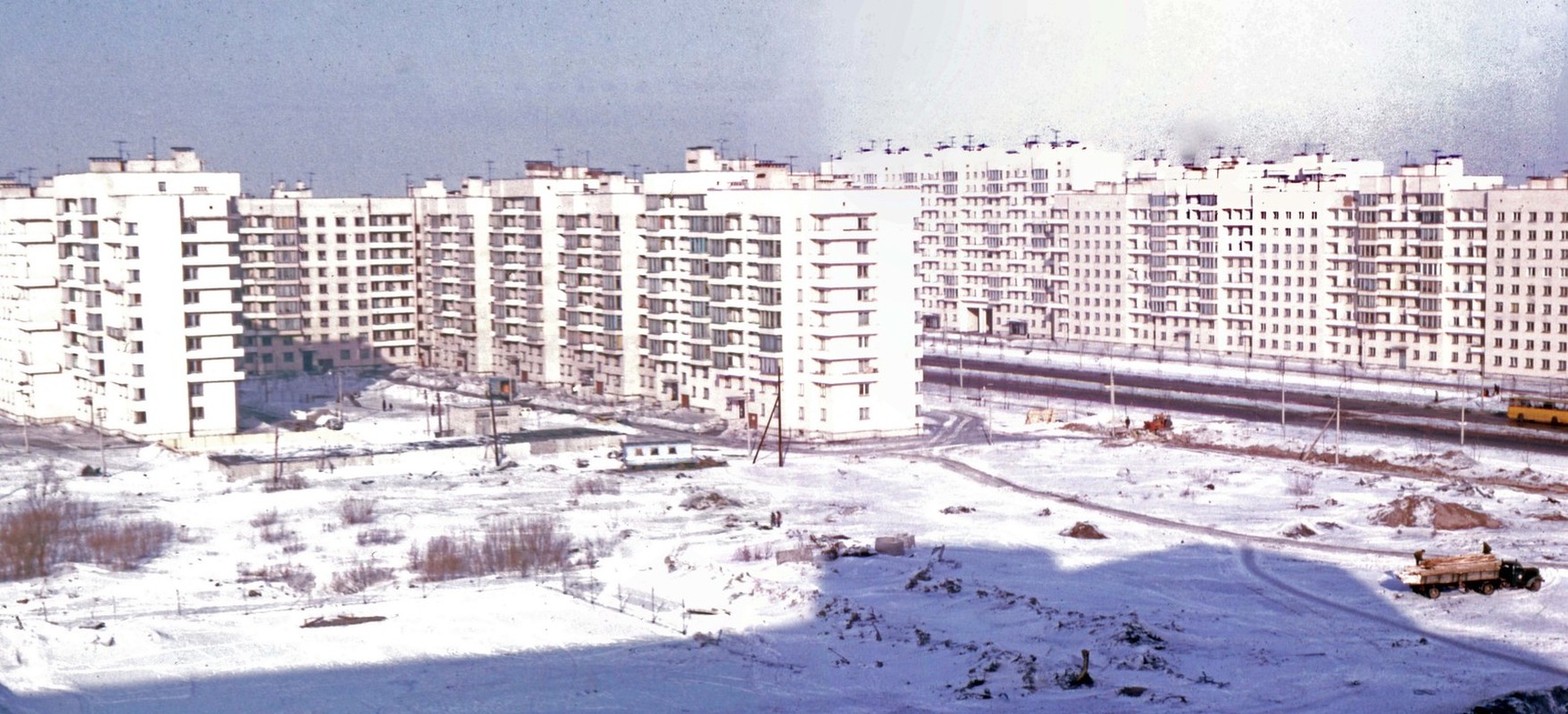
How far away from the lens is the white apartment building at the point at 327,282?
71.4m

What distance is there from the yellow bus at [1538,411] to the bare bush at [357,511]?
105ft

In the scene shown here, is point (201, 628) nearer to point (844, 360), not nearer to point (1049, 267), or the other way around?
point (844, 360)

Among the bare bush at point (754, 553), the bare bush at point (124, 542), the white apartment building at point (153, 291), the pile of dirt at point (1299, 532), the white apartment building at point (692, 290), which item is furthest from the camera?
the white apartment building at point (692, 290)

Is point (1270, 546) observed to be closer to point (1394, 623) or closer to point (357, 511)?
point (1394, 623)

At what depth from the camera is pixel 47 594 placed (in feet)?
99.3

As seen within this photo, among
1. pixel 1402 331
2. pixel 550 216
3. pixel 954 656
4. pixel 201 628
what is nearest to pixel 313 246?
pixel 550 216

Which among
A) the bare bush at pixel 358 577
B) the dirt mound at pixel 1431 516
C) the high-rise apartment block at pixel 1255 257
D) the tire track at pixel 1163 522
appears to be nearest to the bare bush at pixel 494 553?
the bare bush at pixel 358 577

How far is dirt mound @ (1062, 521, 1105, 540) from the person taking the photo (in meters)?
34.6

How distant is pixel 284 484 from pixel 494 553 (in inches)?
456

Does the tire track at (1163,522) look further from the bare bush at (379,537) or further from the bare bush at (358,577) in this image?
the bare bush at (358,577)

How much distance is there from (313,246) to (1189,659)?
54097mm

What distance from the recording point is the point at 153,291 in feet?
162

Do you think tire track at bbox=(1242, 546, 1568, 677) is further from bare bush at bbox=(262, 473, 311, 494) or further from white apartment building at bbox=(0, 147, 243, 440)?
white apartment building at bbox=(0, 147, 243, 440)

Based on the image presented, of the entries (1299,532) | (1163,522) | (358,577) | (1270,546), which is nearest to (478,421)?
(358,577)
